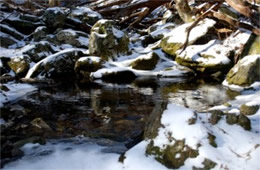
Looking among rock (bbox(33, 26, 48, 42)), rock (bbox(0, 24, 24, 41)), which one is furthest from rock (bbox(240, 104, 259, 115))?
rock (bbox(0, 24, 24, 41))

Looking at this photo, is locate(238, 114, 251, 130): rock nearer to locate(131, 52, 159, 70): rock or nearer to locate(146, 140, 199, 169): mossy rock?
locate(146, 140, 199, 169): mossy rock

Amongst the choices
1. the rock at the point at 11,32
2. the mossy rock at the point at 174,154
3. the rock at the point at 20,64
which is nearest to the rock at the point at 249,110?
the mossy rock at the point at 174,154

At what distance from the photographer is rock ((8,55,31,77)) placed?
1181 cm

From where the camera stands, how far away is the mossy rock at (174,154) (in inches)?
142

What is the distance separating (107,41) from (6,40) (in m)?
6.21

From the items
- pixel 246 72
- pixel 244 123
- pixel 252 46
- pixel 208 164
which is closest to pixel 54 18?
pixel 252 46

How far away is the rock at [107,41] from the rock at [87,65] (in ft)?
3.40

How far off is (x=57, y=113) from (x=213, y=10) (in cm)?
739

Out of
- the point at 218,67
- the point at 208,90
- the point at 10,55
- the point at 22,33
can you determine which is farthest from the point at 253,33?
the point at 22,33

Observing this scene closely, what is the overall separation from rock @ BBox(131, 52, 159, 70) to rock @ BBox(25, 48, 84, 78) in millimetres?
2426

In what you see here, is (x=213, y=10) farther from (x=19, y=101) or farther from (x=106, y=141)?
(x=106, y=141)

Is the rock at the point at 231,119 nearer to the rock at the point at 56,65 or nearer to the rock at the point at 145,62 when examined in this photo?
the rock at the point at 145,62

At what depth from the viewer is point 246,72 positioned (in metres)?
9.20

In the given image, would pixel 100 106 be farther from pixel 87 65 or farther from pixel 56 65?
pixel 56 65
